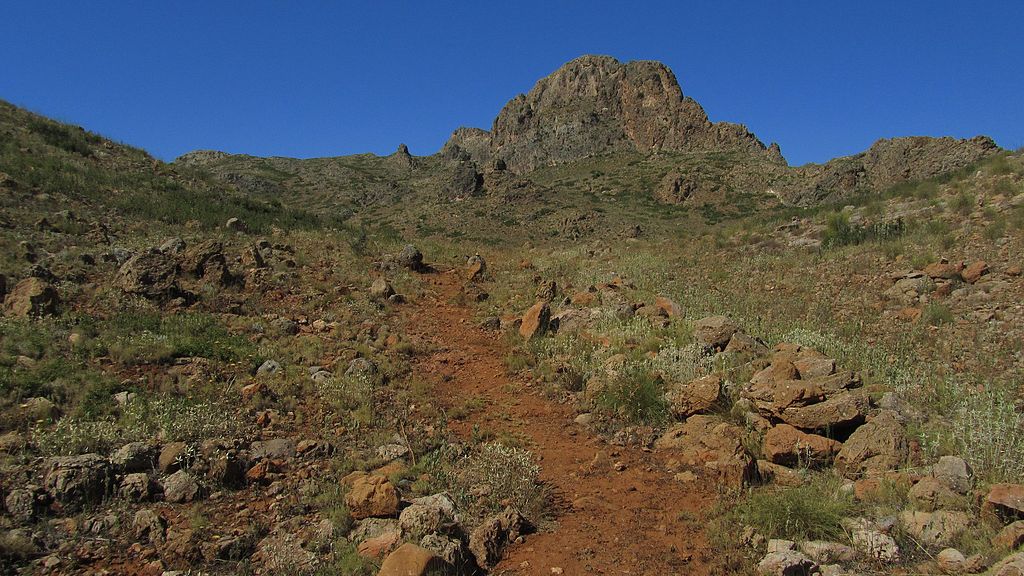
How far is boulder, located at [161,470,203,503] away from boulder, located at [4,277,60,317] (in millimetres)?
4391

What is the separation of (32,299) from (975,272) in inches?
551

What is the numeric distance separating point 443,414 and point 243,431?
7.40 ft

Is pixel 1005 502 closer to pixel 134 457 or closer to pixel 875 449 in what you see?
pixel 875 449

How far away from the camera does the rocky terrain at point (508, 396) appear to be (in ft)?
13.1

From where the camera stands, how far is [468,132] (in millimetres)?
119938

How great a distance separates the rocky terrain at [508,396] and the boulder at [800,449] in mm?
26

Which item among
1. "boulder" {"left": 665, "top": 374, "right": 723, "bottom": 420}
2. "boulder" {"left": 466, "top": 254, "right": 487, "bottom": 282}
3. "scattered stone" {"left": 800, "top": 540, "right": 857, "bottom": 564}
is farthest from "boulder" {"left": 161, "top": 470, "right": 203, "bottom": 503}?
"boulder" {"left": 466, "top": 254, "right": 487, "bottom": 282}

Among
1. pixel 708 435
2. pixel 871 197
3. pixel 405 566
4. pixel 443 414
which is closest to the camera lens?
pixel 405 566

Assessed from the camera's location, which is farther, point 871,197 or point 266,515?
point 871,197

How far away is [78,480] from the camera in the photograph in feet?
14.2

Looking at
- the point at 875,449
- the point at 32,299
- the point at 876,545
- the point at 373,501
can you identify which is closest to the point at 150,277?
the point at 32,299

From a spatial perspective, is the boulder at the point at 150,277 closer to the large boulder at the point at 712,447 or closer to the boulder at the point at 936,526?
the large boulder at the point at 712,447

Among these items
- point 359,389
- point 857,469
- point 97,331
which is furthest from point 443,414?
point 97,331

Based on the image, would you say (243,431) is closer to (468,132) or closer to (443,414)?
(443,414)
